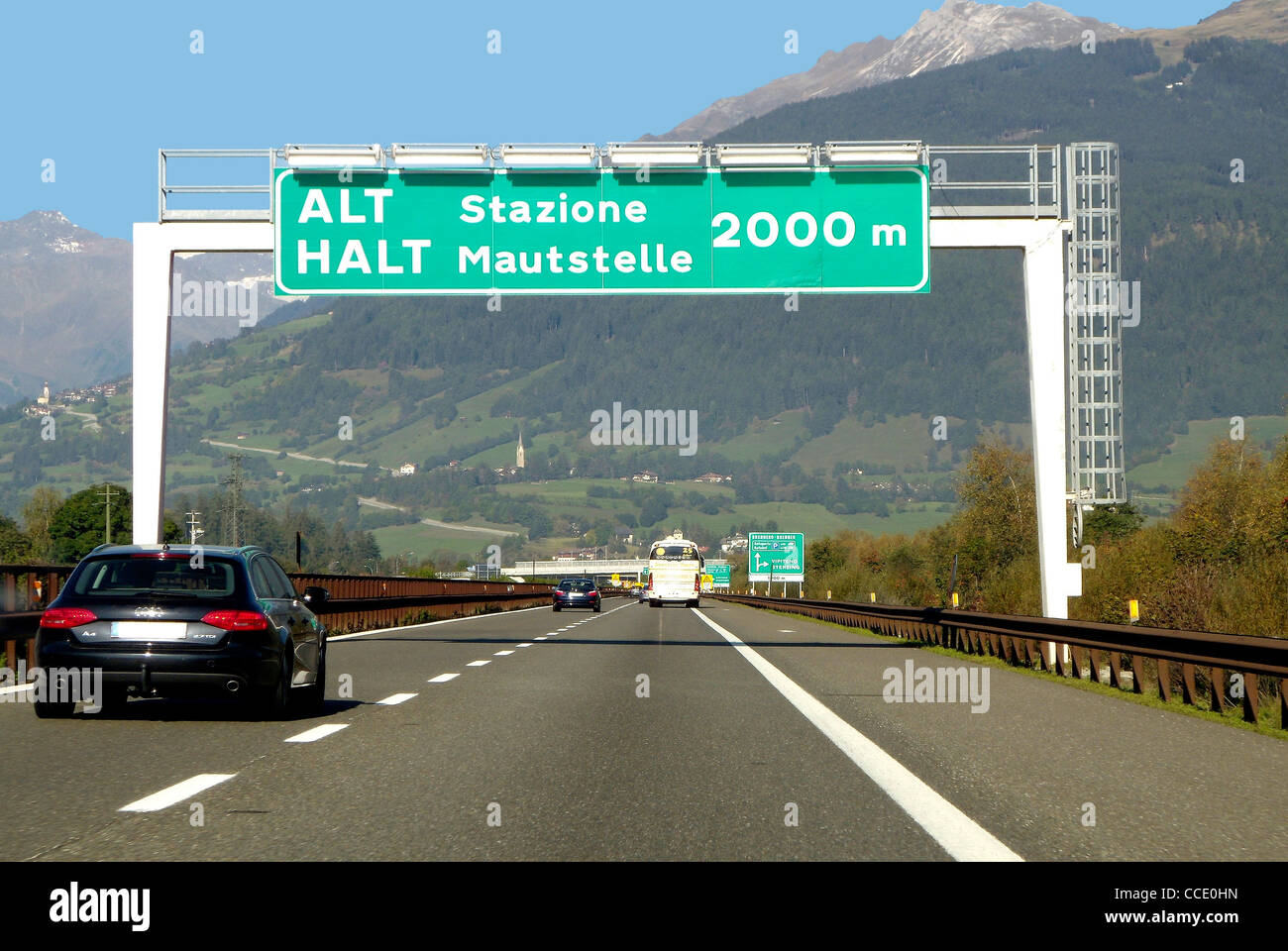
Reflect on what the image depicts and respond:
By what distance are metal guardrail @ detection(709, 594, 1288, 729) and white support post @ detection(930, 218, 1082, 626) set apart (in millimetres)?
1763

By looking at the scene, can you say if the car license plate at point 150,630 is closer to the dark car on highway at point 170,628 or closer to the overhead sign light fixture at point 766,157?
the dark car on highway at point 170,628

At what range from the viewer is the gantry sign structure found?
23.7 m

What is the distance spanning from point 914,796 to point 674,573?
66.7 m

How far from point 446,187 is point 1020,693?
40.9 feet

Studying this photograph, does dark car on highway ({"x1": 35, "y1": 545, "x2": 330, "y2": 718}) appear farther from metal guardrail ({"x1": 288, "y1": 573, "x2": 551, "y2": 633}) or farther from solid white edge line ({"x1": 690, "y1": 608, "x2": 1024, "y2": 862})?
metal guardrail ({"x1": 288, "y1": 573, "x2": 551, "y2": 633})

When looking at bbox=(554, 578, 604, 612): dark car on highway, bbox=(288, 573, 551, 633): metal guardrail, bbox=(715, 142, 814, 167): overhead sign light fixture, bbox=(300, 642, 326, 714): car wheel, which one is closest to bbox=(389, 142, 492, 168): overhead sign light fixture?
bbox=(715, 142, 814, 167): overhead sign light fixture

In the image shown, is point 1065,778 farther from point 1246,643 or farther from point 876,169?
point 876,169

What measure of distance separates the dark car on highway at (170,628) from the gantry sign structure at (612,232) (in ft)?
37.8

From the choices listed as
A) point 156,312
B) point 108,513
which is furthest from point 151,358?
point 108,513

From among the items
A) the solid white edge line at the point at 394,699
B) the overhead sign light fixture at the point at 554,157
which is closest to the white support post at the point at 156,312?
the overhead sign light fixture at the point at 554,157

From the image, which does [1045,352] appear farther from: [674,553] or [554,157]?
[674,553]

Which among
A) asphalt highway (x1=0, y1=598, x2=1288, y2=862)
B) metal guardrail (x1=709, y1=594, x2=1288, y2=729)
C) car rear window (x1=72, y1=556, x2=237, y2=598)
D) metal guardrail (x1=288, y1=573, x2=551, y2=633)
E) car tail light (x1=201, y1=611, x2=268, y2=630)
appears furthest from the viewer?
metal guardrail (x1=288, y1=573, x2=551, y2=633)

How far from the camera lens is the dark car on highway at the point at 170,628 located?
37.1ft

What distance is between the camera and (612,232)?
2384 centimetres
